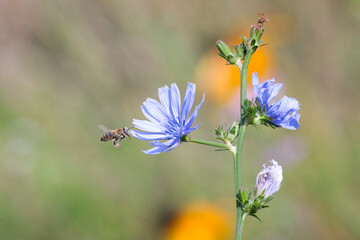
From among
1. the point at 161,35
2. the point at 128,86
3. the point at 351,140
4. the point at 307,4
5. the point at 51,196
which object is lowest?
the point at 51,196

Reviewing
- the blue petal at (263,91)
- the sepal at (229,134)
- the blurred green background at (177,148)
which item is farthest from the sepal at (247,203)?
the blurred green background at (177,148)

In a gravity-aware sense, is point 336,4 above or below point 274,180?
above

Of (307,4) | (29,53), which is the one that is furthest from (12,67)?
(307,4)

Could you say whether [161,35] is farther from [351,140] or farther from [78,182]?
[351,140]

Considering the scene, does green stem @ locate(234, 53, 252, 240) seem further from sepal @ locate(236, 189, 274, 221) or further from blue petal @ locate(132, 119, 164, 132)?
blue petal @ locate(132, 119, 164, 132)

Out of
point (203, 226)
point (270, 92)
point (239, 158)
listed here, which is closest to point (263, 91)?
point (270, 92)

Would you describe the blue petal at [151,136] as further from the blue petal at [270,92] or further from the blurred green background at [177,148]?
the blurred green background at [177,148]
